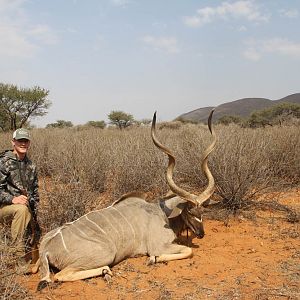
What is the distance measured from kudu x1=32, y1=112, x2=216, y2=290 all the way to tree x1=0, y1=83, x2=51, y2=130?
14967mm

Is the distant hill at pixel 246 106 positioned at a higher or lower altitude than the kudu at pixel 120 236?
higher

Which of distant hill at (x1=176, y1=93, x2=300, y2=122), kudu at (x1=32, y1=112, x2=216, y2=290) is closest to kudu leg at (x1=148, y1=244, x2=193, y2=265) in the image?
kudu at (x1=32, y1=112, x2=216, y2=290)

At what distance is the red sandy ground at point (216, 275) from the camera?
3.32 metres

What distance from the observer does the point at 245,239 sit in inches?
182

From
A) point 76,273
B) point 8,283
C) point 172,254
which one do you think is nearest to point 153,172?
point 172,254

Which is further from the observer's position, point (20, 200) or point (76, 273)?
point (20, 200)

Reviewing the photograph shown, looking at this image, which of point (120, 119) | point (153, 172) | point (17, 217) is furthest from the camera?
point (120, 119)

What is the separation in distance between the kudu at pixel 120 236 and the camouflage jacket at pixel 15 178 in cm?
63

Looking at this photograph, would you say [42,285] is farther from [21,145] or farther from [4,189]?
[21,145]

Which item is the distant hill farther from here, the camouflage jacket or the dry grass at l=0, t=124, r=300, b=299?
the camouflage jacket

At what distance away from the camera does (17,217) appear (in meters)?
3.99

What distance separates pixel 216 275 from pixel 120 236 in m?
1.00

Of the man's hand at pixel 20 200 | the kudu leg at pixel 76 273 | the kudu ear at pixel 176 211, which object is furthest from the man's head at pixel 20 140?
the kudu ear at pixel 176 211

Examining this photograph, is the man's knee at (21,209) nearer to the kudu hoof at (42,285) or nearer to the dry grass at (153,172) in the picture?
the dry grass at (153,172)
